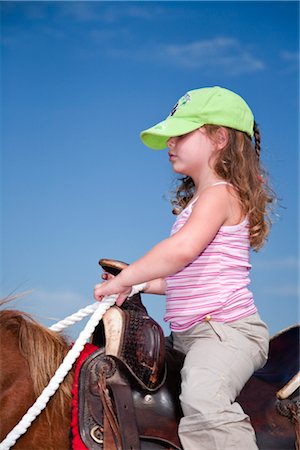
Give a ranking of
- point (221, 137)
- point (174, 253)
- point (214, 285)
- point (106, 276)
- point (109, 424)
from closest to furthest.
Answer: point (109, 424) → point (174, 253) → point (214, 285) → point (106, 276) → point (221, 137)

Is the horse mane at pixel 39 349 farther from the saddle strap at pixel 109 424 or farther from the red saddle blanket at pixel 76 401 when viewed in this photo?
the saddle strap at pixel 109 424

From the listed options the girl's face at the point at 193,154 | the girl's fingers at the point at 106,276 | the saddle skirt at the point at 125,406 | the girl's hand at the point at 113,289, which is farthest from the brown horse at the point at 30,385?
the girl's face at the point at 193,154

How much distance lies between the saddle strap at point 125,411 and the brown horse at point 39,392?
0.62ft

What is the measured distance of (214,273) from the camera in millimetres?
2596

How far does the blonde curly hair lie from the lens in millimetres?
2740

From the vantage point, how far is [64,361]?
2393 mm

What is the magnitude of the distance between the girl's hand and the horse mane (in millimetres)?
237

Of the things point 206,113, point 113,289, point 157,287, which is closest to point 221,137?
point 206,113

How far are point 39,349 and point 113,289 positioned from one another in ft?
1.18

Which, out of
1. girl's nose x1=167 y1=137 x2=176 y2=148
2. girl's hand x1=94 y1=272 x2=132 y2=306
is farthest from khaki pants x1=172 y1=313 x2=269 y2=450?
girl's nose x1=167 y1=137 x2=176 y2=148

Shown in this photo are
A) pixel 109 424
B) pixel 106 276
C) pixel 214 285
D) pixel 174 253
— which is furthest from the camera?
pixel 106 276

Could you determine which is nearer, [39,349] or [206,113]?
[39,349]

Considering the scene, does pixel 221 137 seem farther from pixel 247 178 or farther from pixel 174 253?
pixel 174 253

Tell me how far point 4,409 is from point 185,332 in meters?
0.76
